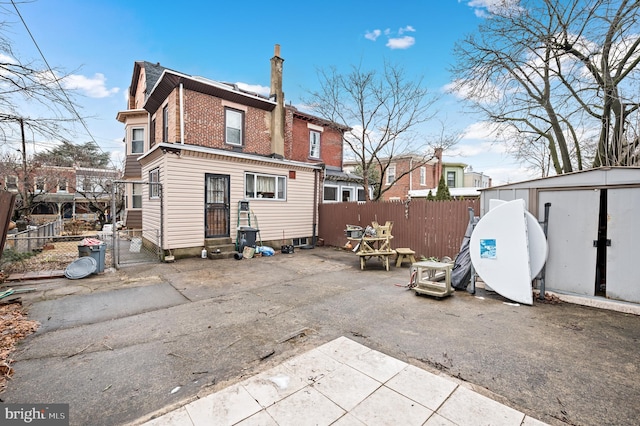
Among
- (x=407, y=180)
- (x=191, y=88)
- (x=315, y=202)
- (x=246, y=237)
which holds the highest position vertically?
(x=191, y=88)

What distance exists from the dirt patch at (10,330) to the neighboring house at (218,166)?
392 centimetres

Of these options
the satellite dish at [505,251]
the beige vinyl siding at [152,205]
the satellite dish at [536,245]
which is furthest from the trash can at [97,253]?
the satellite dish at [536,245]

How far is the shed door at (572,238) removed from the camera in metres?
4.67

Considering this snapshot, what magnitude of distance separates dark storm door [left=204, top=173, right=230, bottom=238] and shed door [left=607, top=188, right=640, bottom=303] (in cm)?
956

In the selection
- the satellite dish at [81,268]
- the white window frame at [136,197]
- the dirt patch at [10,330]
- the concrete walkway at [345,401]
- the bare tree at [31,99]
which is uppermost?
the bare tree at [31,99]

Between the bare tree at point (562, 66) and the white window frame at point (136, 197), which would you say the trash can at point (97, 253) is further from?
the bare tree at point (562, 66)

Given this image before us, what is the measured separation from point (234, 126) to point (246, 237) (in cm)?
467

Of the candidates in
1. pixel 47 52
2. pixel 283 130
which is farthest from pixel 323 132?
pixel 47 52

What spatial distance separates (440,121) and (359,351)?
1270 cm

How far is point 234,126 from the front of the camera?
35.7 feet

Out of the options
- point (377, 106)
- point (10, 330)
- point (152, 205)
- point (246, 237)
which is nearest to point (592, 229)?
point (246, 237)

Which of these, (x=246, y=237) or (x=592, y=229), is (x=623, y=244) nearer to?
(x=592, y=229)

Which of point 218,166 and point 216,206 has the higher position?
point 218,166

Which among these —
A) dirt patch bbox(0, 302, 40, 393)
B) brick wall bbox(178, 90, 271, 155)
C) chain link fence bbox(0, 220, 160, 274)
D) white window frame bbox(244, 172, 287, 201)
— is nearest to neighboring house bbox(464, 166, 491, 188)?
white window frame bbox(244, 172, 287, 201)
